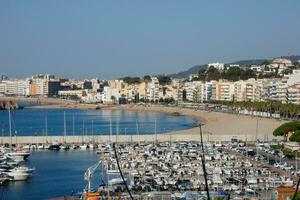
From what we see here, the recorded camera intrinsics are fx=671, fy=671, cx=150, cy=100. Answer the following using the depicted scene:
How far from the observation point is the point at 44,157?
67.8ft

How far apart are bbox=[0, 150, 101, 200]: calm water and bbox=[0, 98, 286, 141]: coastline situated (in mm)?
4872

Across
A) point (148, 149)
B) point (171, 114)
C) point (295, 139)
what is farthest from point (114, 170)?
point (171, 114)

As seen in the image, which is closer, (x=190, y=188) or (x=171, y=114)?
(x=190, y=188)

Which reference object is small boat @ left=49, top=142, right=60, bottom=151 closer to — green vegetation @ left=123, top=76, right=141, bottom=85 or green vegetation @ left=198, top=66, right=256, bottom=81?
green vegetation @ left=198, top=66, right=256, bottom=81

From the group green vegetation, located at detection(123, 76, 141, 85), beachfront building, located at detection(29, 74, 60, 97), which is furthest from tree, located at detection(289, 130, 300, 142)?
beachfront building, located at detection(29, 74, 60, 97)

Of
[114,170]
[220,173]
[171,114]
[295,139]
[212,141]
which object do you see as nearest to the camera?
[220,173]

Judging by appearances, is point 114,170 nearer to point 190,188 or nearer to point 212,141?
point 190,188

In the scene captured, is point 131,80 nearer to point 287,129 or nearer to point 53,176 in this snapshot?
point 287,129

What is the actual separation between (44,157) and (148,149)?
324cm

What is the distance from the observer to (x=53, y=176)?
1694 cm

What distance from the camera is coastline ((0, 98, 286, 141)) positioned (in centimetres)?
2425

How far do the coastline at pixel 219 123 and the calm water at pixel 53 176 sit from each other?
4872mm

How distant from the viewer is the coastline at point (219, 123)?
955 inches

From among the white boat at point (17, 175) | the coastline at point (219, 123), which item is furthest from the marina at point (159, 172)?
the coastline at point (219, 123)
